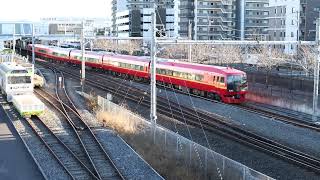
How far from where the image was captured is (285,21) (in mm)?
75062

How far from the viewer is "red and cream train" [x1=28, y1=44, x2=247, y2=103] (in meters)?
32.4

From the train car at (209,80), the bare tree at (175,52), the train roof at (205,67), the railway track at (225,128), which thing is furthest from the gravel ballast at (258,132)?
the bare tree at (175,52)

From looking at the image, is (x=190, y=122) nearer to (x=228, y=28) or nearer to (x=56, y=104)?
(x=56, y=104)

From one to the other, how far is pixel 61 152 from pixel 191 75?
59.4 feet

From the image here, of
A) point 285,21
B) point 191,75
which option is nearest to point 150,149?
point 191,75

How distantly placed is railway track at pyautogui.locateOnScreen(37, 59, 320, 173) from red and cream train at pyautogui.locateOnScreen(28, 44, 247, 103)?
3.35m

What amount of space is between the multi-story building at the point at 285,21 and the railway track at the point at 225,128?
140 ft

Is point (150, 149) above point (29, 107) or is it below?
below

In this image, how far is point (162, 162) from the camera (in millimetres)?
17297

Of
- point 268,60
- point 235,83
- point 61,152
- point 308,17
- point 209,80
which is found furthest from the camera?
point 308,17

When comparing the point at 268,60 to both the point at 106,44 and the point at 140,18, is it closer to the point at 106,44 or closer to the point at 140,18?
the point at 106,44

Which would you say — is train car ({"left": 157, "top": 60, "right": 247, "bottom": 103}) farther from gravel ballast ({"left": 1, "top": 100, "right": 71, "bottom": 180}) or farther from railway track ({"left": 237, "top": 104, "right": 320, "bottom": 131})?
gravel ballast ({"left": 1, "top": 100, "right": 71, "bottom": 180})

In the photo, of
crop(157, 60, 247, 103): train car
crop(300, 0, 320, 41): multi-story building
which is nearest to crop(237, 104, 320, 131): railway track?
crop(157, 60, 247, 103): train car

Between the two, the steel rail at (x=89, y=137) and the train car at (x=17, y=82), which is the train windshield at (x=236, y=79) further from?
the train car at (x=17, y=82)
